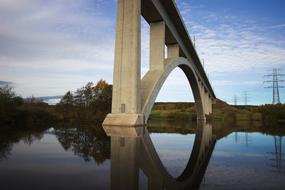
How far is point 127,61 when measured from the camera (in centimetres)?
2058

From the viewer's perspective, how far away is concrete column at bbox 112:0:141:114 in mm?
20188

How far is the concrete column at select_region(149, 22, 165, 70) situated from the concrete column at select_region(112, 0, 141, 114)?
16.7 ft

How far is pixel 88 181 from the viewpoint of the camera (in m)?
4.65

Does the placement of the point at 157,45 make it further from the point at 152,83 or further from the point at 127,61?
the point at 127,61

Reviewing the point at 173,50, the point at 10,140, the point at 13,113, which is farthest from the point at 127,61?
the point at 173,50

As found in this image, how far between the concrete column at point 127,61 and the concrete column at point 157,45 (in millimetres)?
5101

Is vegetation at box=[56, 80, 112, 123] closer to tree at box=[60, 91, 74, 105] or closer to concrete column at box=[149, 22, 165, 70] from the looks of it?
tree at box=[60, 91, 74, 105]

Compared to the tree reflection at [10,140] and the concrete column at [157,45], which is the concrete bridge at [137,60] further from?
the tree reflection at [10,140]

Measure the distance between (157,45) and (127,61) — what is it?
6.42m

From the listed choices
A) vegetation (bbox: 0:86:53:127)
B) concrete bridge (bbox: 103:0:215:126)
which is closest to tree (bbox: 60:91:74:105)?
vegetation (bbox: 0:86:53:127)

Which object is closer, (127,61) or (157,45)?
(127,61)

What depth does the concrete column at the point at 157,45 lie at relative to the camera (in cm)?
2592

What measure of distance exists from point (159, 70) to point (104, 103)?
70.6 feet

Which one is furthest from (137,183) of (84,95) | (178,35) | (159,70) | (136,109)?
(84,95)
